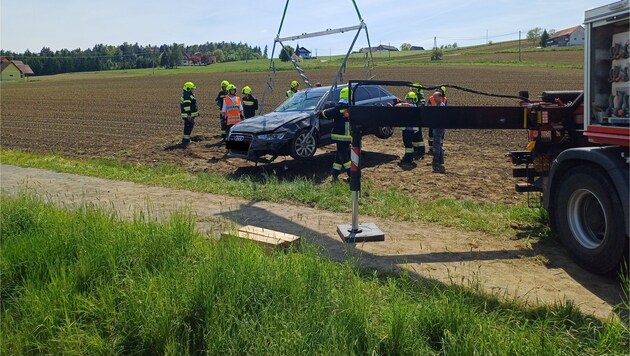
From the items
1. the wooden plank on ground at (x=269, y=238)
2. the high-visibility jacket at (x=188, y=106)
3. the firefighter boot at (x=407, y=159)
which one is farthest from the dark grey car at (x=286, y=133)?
the wooden plank on ground at (x=269, y=238)

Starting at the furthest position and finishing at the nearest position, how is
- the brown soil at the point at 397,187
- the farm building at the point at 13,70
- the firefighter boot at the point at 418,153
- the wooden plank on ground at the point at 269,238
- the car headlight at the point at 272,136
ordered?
the farm building at the point at 13,70
the firefighter boot at the point at 418,153
the car headlight at the point at 272,136
the wooden plank on ground at the point at 269,238
the brown soil at the point at 397,187

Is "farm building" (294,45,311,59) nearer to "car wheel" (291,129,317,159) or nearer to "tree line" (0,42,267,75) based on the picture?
"car wheel" (291,129,317,159)

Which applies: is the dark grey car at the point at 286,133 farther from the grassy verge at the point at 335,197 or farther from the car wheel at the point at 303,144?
the grassy verge at the point at 335,197

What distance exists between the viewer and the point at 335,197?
346 inches

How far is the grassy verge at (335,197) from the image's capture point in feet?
23.7

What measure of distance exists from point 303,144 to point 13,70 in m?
105

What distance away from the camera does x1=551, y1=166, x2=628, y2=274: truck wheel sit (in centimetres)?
476

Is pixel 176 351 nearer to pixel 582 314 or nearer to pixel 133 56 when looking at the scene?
pixel 582 314

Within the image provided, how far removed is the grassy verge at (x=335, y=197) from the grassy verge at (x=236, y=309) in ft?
8.75

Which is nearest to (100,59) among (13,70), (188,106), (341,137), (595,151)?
(13,70)

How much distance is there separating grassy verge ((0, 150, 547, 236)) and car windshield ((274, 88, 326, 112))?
2.01 metres

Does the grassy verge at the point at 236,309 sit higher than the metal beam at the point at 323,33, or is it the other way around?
the metal beam at the point at 323,33

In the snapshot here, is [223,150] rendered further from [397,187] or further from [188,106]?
[397,187]

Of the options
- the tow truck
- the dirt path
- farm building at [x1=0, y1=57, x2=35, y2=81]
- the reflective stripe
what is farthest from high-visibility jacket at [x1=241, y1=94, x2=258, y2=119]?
farm building at [x1=0, y1=57, x2=35, y2=81]
